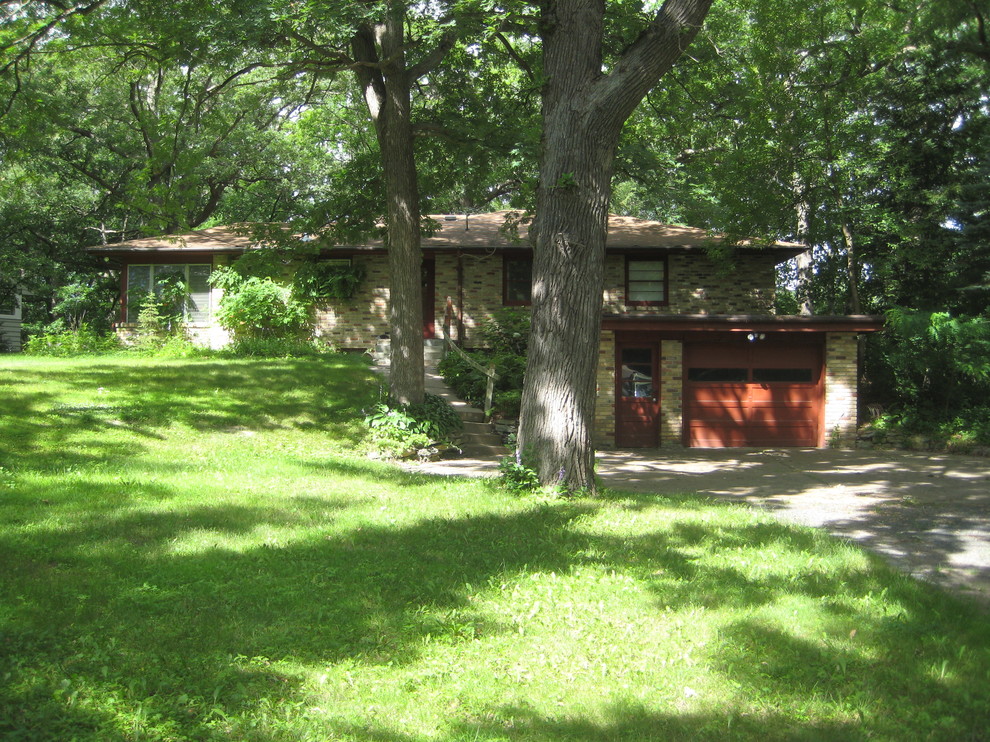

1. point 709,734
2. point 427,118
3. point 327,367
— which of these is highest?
point 427,118

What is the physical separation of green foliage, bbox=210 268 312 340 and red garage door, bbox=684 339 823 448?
33.4 feet

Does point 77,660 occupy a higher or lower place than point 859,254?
lower

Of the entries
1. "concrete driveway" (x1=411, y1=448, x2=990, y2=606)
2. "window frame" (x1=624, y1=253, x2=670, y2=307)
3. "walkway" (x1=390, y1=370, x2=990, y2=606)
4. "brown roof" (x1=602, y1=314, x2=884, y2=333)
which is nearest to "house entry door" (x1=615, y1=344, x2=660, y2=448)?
"brown roof" (x1=602, y1=314, x2=884, y2=333)

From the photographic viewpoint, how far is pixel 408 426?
43.5 feet

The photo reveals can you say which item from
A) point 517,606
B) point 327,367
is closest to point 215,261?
point 327,367

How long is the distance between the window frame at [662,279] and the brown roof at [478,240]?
0.55 metres

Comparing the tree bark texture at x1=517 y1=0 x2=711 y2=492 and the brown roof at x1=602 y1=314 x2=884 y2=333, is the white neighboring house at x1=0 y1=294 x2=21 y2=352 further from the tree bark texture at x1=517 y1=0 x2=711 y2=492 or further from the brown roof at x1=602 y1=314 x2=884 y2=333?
the tree bark texture at x1=517 y1=0 x2=711 y2=492

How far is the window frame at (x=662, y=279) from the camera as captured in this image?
2114 centimetres

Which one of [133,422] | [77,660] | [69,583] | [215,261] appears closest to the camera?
[77,660]

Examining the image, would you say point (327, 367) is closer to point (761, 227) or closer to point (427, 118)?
point (427, 118)

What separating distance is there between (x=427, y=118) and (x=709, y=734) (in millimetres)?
13144

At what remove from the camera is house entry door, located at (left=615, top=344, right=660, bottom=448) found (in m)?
17.4

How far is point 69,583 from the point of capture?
4.86 metres

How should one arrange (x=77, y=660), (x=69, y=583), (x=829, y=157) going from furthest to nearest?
(x=829, y=157) < (x=69, y=583) < (x=77, y=660)
